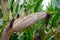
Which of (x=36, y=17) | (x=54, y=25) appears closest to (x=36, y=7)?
(x=54, y=25)

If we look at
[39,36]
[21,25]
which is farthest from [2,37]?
[39,36]

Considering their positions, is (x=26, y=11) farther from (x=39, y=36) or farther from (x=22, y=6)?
(x=39, y=36)

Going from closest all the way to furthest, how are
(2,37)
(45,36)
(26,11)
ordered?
(2,37) → (45,36) → (26,11)

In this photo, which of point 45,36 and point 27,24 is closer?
point 27,24

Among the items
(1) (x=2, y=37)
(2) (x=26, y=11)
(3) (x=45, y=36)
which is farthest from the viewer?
(2) (x=26, y=11)

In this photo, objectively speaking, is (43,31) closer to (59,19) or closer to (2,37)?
(59,19)

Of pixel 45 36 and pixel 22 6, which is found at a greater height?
pixel 22 6
